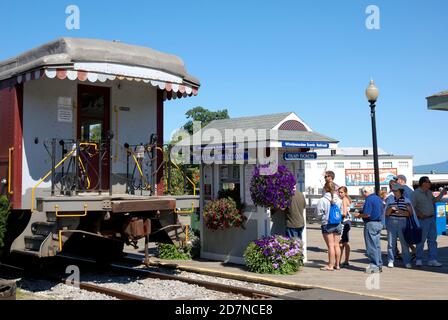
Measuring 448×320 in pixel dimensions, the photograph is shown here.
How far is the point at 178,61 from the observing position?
390 inches

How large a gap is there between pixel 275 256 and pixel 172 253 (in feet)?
9.88

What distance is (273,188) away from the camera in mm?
9719

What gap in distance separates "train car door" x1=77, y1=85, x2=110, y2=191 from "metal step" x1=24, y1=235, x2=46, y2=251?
1.41 metres

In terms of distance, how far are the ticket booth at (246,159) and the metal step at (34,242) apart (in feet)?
13.2

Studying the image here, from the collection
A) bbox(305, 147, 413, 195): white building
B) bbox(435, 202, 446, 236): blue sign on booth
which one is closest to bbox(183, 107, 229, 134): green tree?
bbox(305, 147, 413, 195): white building

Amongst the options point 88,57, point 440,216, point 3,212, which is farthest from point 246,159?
point 440,216

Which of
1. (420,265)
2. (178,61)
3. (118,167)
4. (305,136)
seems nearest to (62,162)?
(118,167)

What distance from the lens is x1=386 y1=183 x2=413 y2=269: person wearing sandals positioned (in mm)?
10250

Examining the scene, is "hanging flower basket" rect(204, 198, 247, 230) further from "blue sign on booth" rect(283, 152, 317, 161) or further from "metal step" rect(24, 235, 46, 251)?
"metal step" rect(24, 235, 46, 251)

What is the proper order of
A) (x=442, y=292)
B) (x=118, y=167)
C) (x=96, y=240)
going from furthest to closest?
(x=96, y=240) → (x=118, y=167) → (x=442, y=292)

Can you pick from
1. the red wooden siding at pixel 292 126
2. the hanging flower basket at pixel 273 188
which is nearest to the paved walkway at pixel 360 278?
the hanging flower basket at pixel 273 188

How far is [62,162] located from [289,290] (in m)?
4.39

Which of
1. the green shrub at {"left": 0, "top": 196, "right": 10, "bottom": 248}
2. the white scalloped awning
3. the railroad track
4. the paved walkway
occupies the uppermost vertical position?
the white scalloped awning
